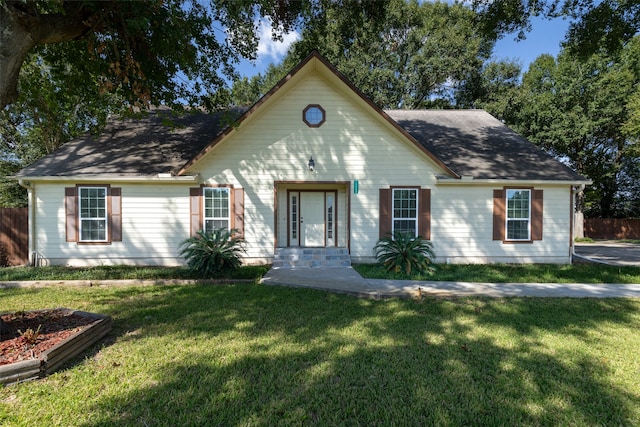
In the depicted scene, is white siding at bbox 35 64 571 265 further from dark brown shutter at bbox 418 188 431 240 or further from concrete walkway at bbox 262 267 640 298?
concrete walkway at bbox 262 267 640 298

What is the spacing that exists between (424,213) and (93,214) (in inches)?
415

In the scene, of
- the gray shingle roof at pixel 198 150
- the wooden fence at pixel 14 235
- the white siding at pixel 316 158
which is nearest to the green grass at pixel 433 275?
the wooden fence at pixel 14 235

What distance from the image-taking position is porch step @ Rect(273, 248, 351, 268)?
31.4ft

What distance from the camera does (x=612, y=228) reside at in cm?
2452

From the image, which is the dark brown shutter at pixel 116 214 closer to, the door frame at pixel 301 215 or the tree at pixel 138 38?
the tree at pixel 138 38

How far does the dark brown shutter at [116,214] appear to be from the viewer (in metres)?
9.73

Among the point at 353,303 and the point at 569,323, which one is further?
the point at 353,303

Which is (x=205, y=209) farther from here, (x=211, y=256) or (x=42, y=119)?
(x=42, y=119)

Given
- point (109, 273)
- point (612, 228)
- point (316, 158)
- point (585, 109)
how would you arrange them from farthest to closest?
1. point (612, 228)
2. point (585, 109)
3. point (316, 158)
4. point (109, 273)

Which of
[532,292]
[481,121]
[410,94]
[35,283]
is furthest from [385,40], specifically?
[35,283]

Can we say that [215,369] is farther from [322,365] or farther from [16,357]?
[16,357]

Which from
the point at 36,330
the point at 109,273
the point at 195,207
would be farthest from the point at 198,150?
the point at 36,330

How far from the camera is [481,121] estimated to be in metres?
14.0

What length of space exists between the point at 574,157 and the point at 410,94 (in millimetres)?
14203
